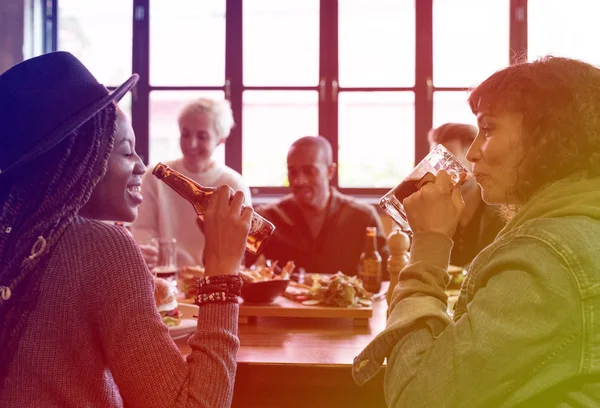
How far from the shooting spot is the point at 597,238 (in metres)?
0.88

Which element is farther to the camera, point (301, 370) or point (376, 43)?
point (376, 43)

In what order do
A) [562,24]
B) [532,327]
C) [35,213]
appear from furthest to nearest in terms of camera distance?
[562,24] → [35,213] → [532,327]

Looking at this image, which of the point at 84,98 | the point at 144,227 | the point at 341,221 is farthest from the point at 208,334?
the point at 144,227

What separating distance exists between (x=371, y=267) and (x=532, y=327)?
4.81 ft

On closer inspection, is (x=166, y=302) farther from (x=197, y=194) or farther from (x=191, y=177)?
(x=191, y=177)

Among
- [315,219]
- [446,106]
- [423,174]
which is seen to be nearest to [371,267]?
[423,174]

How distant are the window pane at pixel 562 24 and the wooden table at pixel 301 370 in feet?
10.4

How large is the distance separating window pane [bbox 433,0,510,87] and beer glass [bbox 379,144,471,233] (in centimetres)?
306

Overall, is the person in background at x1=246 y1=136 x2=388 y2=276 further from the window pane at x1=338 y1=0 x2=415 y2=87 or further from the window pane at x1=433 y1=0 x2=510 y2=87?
the window pane at x1=433 y1=0 x2=510 y2=87

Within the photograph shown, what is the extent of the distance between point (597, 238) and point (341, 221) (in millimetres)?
2531

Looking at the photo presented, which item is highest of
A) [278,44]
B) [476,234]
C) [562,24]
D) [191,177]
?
[562,24]

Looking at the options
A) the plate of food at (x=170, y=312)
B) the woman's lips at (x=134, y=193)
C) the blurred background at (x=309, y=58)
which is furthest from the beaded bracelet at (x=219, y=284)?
the blurred background at (x=309, y=58)

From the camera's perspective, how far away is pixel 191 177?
3.68m

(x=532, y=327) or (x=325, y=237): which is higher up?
(x=532, y=327)
